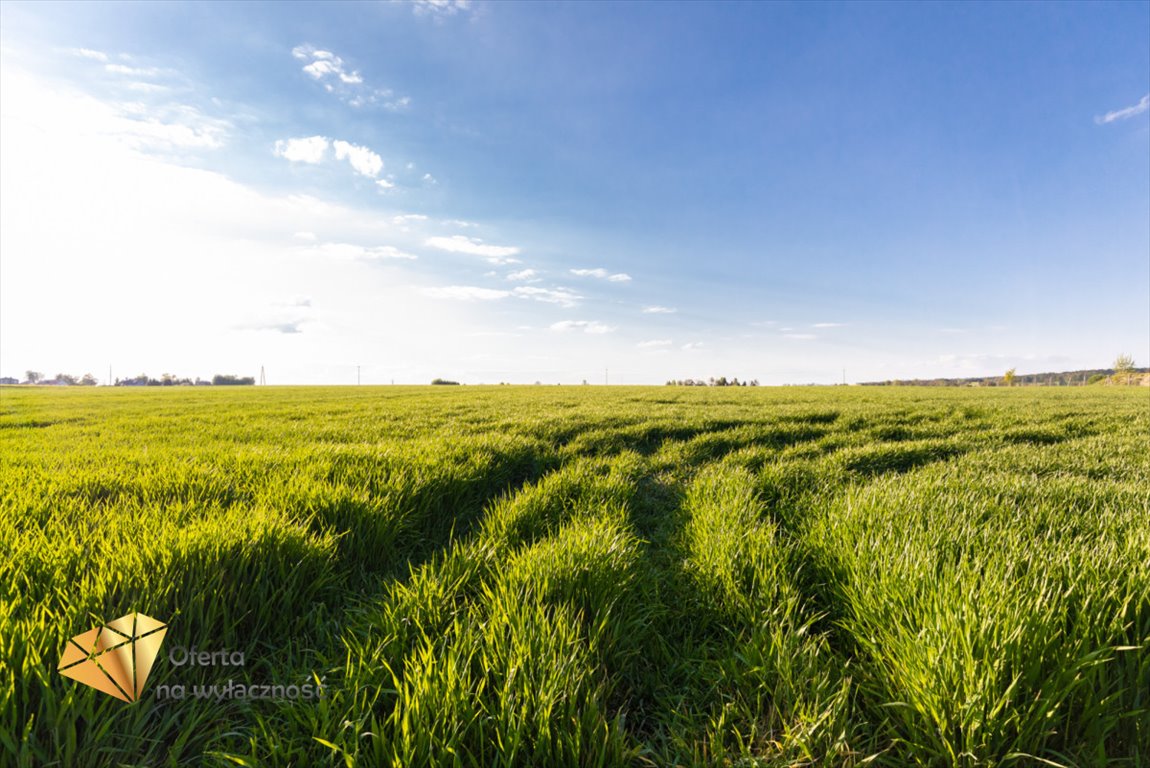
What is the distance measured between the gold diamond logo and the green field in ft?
0.20

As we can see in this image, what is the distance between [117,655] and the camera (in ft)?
5.82

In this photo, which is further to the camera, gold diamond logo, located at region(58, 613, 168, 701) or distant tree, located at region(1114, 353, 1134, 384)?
distant tree, located at region(1114, 353, 1134, 384)

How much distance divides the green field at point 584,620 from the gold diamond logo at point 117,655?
6 centimetres

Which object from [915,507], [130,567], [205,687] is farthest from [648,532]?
[130,567]

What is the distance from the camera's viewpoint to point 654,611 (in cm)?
251

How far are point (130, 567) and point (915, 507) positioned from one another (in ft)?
16.7

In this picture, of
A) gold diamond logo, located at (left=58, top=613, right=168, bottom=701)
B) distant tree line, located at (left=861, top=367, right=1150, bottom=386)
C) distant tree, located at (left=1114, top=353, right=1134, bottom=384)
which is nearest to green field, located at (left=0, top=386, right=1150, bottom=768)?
gold diamond logo, located at (left=58, top=613, right=168, bottom=701)

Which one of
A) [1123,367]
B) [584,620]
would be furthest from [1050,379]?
[584,620]

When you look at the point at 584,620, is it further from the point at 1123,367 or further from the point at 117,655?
the point at 1123,367

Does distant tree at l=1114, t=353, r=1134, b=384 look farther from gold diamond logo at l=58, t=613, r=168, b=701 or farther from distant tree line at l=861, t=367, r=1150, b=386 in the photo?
gold diamond logo at l=58, t=613, r=168, b=701

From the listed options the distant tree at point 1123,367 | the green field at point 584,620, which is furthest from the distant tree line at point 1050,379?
the green field at point 584,620

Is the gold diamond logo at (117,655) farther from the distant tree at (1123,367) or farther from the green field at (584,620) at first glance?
the distant tree at (1123,367)

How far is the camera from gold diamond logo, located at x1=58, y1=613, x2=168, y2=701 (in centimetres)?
167

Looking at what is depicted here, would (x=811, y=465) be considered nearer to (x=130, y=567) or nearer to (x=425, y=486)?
(x=425, y=486)
